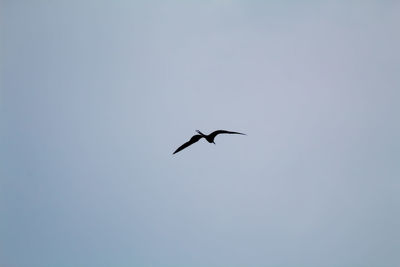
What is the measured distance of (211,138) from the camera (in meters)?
34.2
